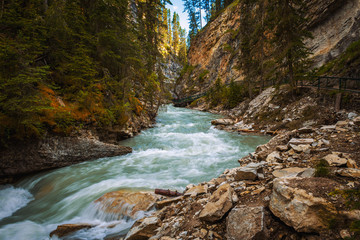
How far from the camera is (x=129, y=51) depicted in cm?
1038

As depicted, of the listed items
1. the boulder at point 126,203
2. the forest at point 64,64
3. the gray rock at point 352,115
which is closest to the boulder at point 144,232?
the boulder at point 126,203

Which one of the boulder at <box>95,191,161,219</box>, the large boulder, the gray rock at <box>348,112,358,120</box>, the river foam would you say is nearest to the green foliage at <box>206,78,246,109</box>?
the gray rock at <box>348,112,358,120</box>

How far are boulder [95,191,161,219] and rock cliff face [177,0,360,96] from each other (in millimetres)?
18714

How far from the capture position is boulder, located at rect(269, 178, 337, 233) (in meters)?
1.79

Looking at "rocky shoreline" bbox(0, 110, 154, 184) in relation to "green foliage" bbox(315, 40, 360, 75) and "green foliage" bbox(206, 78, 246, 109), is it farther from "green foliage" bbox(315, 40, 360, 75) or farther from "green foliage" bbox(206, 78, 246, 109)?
"green foliage" bbox(206, 78, 246, 109)

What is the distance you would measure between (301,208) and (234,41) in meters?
38.6

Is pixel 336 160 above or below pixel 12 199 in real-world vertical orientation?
above

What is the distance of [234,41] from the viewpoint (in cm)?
3447

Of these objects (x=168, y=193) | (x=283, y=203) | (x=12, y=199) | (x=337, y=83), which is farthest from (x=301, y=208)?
(x=337, y=83)

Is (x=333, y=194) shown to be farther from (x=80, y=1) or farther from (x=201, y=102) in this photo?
(x=201, y=102)

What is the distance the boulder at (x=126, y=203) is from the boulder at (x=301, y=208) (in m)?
3.05

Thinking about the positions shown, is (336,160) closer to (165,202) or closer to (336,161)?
(336,161)

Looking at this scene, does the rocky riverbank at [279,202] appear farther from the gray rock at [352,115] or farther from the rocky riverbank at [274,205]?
the gray rock at [352,115]

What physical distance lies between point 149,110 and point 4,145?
12.1 meters
